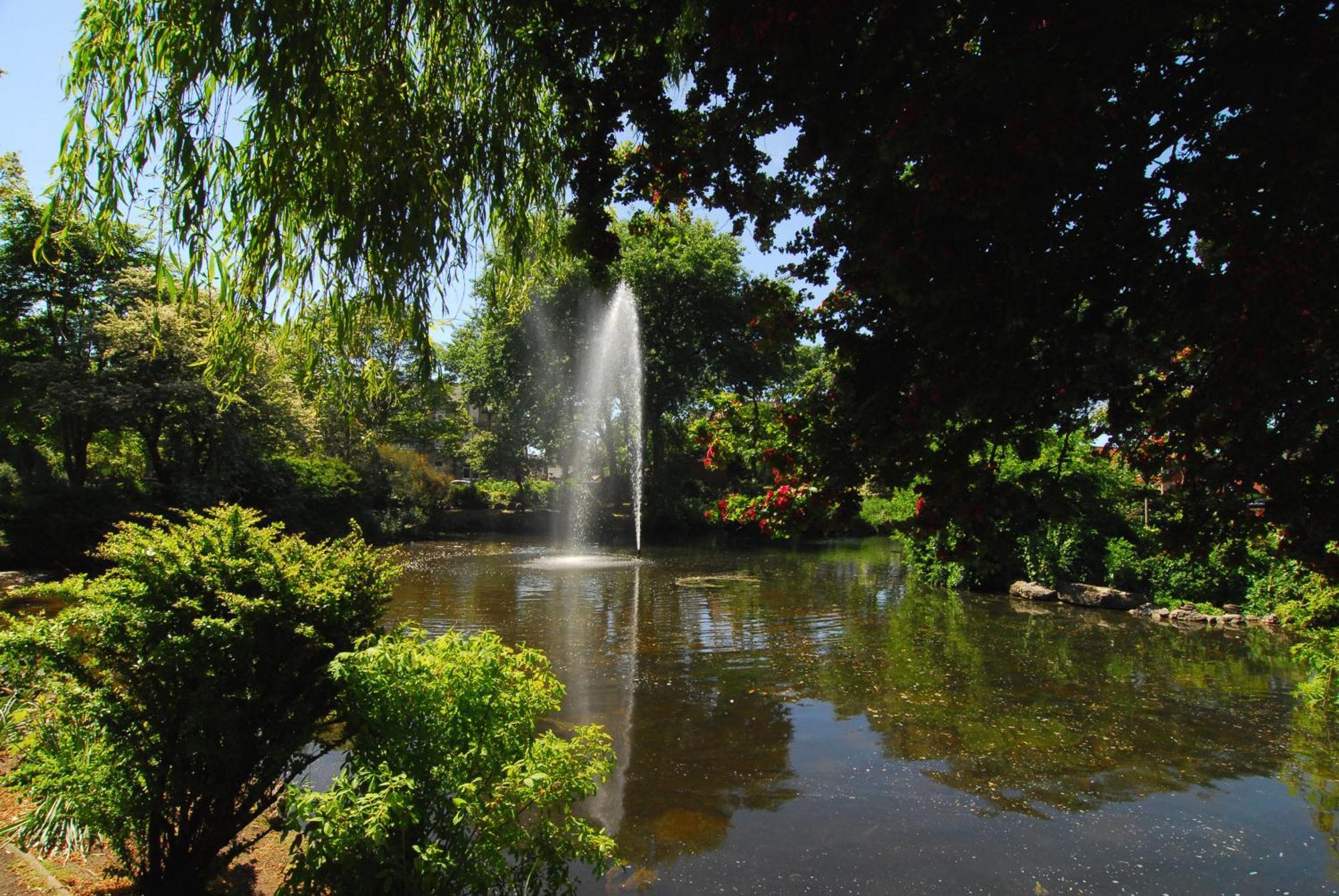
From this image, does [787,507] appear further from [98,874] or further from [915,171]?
[98,874]

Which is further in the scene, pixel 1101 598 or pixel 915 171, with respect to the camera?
pixel 1101 598

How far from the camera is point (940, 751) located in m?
6.44

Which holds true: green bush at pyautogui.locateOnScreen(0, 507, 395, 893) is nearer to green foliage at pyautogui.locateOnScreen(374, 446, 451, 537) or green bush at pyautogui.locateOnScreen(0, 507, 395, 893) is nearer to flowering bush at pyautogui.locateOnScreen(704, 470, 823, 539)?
flowering bush at pyautogui.locateOnScreen(704, 470, 823, 539)

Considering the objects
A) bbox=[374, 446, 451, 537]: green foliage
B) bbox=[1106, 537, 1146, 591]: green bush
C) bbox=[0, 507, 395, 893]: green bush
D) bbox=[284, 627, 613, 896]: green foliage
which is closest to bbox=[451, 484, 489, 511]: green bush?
bbox=[374, 446, 451, 537]: green foliage

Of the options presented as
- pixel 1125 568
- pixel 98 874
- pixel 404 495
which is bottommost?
pixel 98 874

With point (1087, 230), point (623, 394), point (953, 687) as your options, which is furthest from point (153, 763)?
point (623, 394)

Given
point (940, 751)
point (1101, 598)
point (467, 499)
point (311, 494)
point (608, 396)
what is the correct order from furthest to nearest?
point (608, 396) → point (467, 499) → point (311, 494) → point (1101, 598) → point (940, 751)

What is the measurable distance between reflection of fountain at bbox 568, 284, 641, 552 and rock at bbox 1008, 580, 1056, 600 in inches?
757

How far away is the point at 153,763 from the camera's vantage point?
336 centimetres

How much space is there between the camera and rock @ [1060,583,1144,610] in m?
14.3

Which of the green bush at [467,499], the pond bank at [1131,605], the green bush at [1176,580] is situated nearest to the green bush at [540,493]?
the green bush at [467,499]

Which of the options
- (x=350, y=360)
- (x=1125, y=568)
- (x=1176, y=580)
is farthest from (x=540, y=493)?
(x=350, y=360)

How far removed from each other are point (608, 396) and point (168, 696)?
3608 cm

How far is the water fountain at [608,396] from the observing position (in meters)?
35.9
